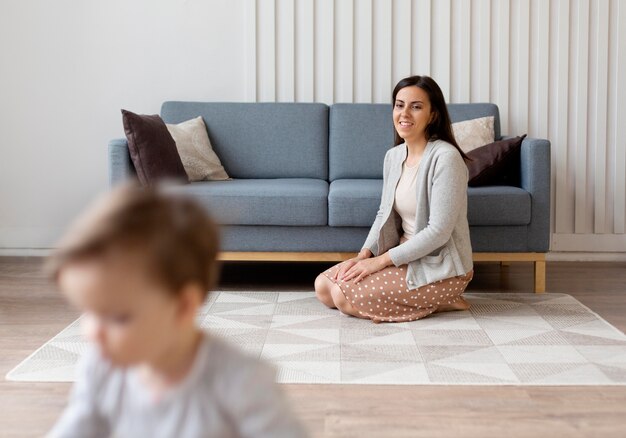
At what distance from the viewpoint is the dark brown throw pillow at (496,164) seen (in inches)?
146

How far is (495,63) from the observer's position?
448cm

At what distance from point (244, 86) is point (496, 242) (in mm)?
1674

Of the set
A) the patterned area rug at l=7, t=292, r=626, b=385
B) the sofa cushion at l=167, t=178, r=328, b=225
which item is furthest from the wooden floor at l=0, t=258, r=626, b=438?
the sofa cushion at l=167, t=178, r=328, b=225

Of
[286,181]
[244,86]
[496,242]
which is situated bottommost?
[496,242]

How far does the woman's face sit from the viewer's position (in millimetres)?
3174

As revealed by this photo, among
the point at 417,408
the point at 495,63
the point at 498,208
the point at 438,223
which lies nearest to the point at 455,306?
the point at 438,223

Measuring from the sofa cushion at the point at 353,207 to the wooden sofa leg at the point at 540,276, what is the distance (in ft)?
2.40

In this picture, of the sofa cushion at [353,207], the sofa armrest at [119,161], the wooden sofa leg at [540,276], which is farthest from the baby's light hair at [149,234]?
the wooden sofa leg at [540,276]

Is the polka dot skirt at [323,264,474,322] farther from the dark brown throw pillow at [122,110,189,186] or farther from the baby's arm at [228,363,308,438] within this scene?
the baby's arm at [228,363,308,438]

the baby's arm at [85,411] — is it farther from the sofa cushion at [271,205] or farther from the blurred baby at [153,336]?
the sofa cushion at [271,205]

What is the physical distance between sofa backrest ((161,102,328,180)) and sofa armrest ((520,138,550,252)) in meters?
1.06

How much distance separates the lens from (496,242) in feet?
11.8

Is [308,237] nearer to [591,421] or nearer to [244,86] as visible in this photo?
[244,86]

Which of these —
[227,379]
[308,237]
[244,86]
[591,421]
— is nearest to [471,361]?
[591,421]
